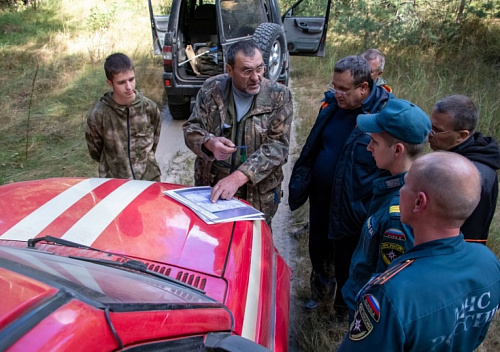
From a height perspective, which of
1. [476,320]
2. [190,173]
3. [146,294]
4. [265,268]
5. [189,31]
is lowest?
[190,173]

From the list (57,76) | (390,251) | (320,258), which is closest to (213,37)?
(57,76)

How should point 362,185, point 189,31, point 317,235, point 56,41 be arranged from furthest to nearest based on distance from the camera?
1. point 56,41
2. point 189,31
3. point 317,235
4. point 362,185

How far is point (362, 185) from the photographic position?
2.17 metres

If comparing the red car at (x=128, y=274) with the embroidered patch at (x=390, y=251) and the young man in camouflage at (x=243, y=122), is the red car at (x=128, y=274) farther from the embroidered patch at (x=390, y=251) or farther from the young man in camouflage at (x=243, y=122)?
the embroidered patch at (x=390, y=251)

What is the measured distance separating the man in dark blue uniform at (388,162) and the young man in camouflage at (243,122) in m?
0.79

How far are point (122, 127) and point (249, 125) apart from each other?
2.99ft

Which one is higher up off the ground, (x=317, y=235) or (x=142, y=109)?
(x=142, y=109)

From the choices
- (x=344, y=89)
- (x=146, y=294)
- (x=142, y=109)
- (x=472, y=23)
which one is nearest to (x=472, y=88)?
(x=472, y=23)

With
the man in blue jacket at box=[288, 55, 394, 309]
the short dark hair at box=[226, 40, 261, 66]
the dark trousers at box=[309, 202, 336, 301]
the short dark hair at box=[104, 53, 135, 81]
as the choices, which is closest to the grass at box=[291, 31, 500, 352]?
the dark trousers at box=[309, 202, 336, 301]

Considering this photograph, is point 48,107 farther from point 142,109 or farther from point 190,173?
point 142,109

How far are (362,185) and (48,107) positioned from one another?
17.7 ft

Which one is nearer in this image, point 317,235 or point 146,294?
point 146,294

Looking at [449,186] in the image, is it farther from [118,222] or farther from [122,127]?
[122,127]

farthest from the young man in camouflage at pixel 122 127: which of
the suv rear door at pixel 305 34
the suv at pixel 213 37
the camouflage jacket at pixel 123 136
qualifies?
the suv rear door at pixel 305 34
